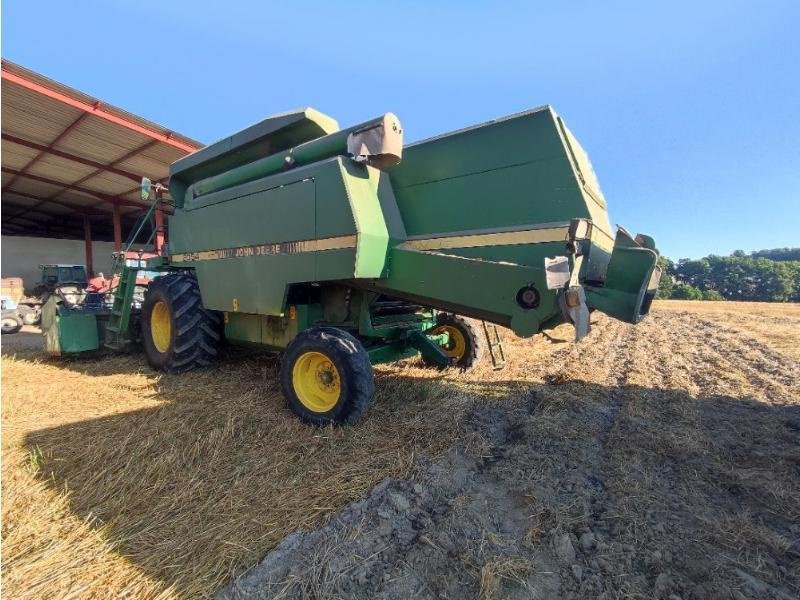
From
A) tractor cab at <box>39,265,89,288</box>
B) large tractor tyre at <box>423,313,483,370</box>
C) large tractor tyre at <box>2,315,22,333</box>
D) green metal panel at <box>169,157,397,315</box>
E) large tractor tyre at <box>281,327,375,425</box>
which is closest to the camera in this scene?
large tractor tyre at <box>281,327,375,425</box>

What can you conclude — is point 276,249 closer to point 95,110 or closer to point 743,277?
point 95,110

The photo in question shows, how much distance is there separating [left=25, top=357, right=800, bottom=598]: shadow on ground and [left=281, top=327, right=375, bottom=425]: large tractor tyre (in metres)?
0.15

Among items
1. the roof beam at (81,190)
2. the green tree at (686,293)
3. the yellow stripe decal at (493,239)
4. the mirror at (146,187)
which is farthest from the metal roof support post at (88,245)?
the green tree at (686,293)

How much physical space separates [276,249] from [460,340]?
2.53 m

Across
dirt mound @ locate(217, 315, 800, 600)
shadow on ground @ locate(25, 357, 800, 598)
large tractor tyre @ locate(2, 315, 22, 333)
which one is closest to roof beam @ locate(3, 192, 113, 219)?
large tractor tyre @ locate(2, 315, 22, 333)

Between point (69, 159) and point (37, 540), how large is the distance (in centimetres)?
1667

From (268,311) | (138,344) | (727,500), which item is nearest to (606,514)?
(727,500)

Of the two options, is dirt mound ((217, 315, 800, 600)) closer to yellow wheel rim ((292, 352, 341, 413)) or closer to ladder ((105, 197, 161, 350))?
yellow wheel rim ((292, 352, 341, 413))

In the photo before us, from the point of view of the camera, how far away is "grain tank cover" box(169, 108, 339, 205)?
3842mm

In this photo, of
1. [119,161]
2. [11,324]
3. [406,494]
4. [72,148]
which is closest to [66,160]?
[72,148]

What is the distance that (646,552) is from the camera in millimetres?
1870

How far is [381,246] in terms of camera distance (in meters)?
3.37

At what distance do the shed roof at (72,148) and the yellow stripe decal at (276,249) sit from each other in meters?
8.86

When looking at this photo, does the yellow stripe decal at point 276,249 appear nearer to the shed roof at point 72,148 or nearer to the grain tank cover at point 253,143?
the grain tank cover at point 253,143
